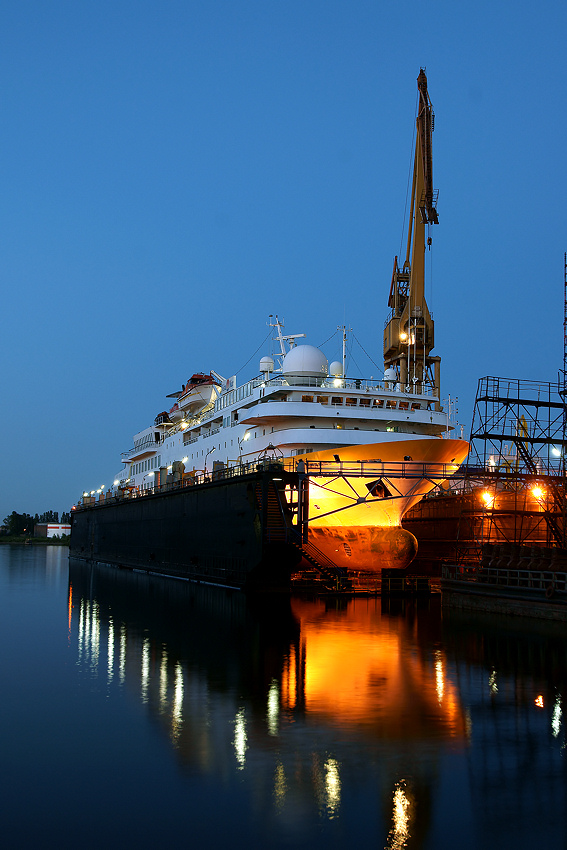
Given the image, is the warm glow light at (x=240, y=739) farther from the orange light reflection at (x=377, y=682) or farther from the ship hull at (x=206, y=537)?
the ship hull at (x=206, y=537)

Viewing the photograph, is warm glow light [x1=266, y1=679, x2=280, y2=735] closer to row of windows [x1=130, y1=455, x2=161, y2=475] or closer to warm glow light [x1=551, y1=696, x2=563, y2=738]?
warm glow light [x1=551, y1=696, x2=563, y2=738]

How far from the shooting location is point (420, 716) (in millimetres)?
11695

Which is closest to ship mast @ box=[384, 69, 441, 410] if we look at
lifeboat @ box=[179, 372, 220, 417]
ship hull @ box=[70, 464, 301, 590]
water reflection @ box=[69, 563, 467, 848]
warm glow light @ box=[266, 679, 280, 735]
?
lifeboat @ box=[179, 372, 220, 417]

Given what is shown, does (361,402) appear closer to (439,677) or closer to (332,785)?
(439,677)

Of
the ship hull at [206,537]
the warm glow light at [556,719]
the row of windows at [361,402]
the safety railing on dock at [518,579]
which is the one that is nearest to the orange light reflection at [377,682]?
the warm glow light at [556,719]

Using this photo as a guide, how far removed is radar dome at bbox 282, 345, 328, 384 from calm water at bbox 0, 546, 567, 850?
1611 centimetres

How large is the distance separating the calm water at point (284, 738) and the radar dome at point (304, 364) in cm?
1611

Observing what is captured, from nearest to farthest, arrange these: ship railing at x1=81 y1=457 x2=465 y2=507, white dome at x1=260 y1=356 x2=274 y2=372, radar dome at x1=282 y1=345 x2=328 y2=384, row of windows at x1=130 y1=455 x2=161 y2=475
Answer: ship railing at x1=81 y1=457 x2=465 y2=507
radar dome at x1=282 y1=345 x2=328 y2=384
white dome at x1=260 y1=356 x2=274 y2=372
row of windows at x1=130 y1=455 x2=161 y2=475

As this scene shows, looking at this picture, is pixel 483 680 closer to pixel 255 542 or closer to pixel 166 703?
pixel 166 703

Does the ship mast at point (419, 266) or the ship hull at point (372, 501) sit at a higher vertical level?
the ship mast at point (419, 266)

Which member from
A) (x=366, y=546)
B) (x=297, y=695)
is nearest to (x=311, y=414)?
(x=366, y=546)

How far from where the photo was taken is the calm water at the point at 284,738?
24.8ft

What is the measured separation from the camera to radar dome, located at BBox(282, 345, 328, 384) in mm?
35125

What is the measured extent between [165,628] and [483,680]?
982 centimetres
